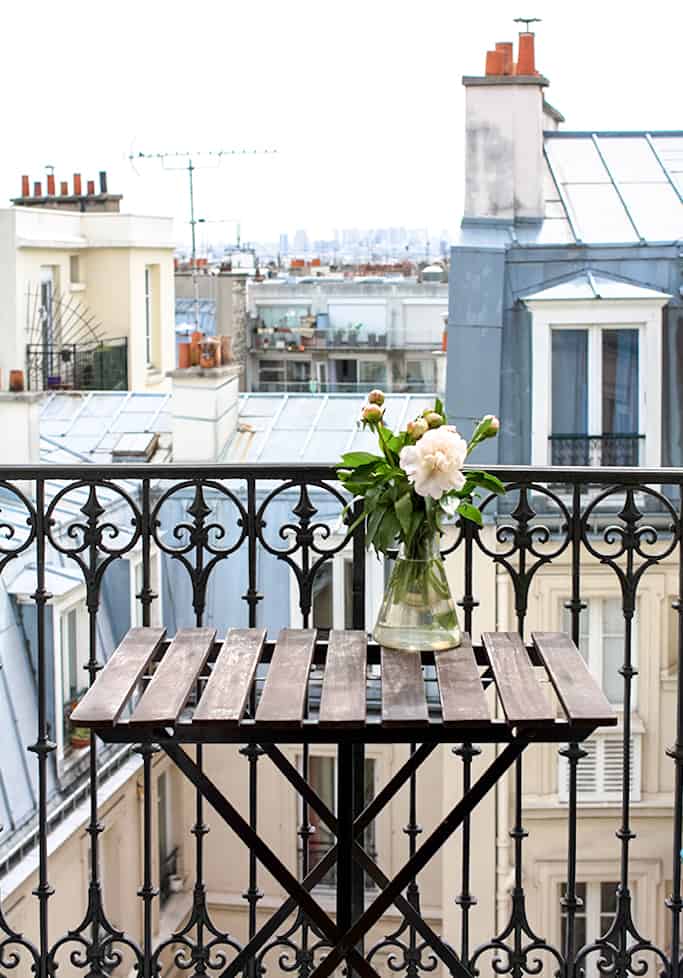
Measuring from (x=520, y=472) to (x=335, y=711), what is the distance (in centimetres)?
87

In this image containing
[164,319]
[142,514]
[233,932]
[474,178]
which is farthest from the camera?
[164,319]

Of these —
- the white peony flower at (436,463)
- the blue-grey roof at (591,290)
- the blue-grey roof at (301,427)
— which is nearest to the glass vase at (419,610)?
the white peony flower at (436,463)

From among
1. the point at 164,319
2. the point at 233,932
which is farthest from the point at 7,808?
the point at 164,319

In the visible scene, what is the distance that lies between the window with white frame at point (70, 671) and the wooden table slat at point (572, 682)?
5.98 meters

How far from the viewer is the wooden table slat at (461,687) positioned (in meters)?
2.37

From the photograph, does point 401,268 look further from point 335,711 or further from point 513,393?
point 335,711

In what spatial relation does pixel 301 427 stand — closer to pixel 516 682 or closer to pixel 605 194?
pixel 605 194

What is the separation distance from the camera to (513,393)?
967cm

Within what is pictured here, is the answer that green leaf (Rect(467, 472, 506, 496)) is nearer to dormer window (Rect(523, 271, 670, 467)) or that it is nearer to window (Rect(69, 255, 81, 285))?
dormer window (Rect(523, 271, 670, 467))

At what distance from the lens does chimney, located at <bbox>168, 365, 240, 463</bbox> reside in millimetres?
12594

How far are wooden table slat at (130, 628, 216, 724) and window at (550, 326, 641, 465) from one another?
6872 millimetres

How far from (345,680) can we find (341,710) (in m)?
0.16

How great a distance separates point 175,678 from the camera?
101 inches

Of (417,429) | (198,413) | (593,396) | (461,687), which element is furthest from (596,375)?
(461,687)
